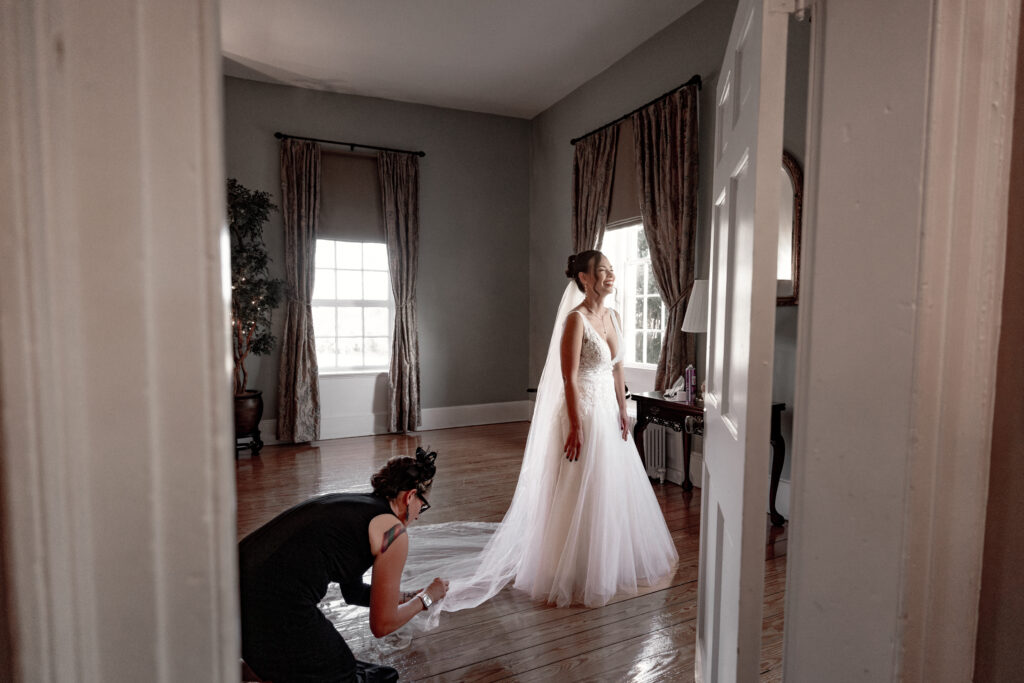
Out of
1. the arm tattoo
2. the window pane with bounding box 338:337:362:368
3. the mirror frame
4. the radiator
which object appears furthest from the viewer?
the window pane with bounding box 338:337:362:368

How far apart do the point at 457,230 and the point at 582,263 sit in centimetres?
383

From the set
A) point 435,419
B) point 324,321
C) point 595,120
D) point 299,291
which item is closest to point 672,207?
point 595,120

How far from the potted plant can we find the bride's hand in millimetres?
3496

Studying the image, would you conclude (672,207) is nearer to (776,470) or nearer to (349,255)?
(776,470)

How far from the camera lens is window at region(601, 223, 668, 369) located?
507 cm

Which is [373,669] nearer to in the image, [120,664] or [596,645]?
[596,645]

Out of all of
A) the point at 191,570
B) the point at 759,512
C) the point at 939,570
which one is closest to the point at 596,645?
the point at 759,512

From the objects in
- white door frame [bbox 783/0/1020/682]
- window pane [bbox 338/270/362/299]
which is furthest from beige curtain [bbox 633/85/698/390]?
white door frame [bbox 783/0/1020/682]

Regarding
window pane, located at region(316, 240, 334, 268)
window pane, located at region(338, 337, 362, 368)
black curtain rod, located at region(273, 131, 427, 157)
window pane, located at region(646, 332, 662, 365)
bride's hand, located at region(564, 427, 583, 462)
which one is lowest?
bride's hand, located at region(564, 427, 583, 462)

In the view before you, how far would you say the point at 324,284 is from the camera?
20.0 feet

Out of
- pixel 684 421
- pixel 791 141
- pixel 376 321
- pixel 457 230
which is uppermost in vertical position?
pixel 791 141

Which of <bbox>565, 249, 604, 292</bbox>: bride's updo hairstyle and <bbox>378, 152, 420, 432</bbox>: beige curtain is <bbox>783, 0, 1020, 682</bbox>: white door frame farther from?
<bbox>378, 152, 420, 432</bbox>: beige curtain

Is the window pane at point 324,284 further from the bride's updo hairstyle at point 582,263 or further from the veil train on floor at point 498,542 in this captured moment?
the bride's updo hairstyle at point 582,263

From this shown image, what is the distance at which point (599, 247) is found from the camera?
550 cm
